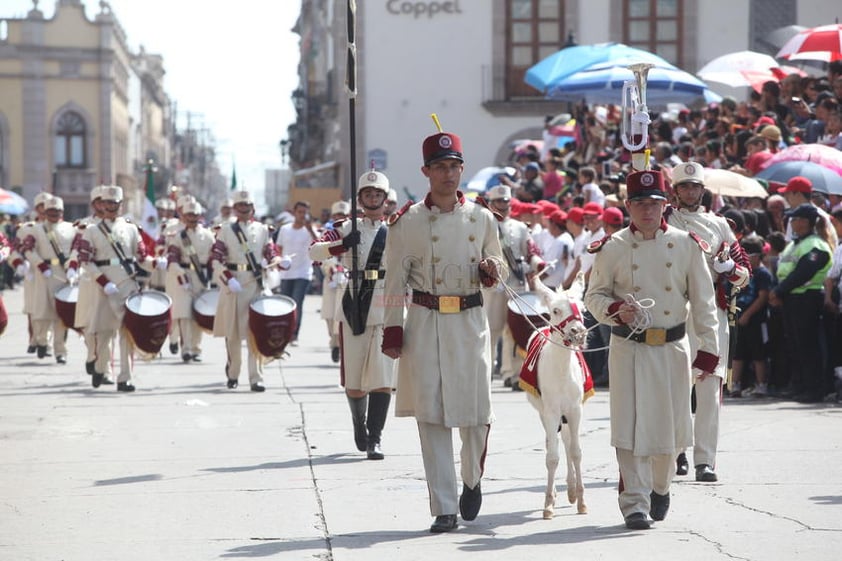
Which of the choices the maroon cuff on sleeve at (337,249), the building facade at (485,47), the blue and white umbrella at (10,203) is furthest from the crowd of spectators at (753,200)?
the blue and white umbrella at (10,203)

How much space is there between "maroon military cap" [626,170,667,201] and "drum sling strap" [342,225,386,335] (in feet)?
10.9

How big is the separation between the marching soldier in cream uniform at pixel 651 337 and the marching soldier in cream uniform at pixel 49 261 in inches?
494

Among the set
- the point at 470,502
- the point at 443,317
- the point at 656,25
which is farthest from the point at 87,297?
the point at 656,25

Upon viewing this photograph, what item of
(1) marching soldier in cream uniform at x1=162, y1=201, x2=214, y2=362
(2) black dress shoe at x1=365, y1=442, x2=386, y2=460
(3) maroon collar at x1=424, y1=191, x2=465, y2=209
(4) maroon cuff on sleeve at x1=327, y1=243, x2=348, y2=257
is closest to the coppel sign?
(1) marching soldier in cream uniform at x1=162, y1=201, x2=214, y2=362

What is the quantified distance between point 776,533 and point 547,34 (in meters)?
32.0

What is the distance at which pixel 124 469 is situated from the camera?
1073cm

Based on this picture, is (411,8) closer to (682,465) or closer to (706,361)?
(682,465)

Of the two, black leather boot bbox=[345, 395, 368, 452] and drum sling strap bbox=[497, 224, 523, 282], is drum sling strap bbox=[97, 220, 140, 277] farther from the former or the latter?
black leather boot bbox=[345, 395, 368, 452]

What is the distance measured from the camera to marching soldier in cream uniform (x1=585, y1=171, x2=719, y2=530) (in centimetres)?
839

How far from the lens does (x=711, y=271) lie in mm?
10070

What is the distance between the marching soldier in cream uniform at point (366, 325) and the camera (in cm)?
1138

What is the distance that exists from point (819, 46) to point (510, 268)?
6.50 m

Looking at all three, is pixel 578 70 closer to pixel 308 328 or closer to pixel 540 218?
pixel 540 218

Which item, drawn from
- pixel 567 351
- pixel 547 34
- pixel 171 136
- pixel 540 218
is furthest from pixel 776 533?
pixel 171 136
